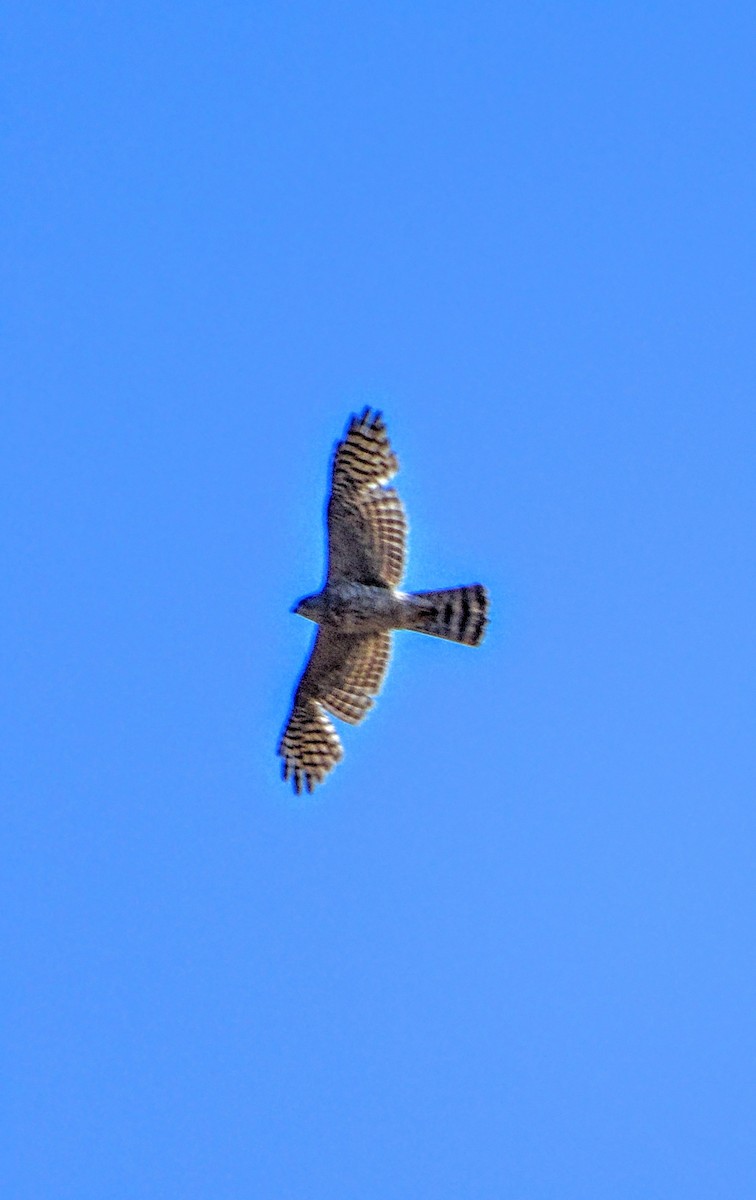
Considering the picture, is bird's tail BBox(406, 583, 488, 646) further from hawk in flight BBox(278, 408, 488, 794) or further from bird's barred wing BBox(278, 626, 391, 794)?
bird's barred wing BBox(278, 626, 391, 794)

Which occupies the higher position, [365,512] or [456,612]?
[365,512]

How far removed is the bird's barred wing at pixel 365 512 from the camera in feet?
53.7

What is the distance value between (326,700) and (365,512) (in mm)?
2080

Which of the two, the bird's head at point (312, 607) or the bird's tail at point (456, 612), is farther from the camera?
the bird's head at point (312, 607)

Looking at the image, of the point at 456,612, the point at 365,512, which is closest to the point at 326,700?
the point at 456,612

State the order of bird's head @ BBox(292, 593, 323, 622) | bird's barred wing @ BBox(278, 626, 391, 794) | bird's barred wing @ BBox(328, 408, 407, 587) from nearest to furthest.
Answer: bird's barred wing @ BBox(328, 408, 407, 587) → bird's head @ BBox(292, 593, 323, 622) → bird's barred wing @ BBox(278, 626, 391, 794)

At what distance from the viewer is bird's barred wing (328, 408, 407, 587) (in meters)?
16.4

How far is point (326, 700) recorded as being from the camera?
58.2 ft

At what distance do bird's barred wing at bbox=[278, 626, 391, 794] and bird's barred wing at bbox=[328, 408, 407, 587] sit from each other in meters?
0.80

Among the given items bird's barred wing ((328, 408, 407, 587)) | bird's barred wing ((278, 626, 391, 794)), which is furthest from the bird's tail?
bird's barred wing ((278, 626, 391, 794))

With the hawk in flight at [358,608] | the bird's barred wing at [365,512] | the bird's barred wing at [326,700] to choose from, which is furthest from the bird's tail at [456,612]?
the bird's barred wing at [326,700]

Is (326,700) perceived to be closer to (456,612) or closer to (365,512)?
(456,612)

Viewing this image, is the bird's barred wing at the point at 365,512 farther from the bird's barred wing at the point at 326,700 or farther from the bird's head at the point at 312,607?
the bird's barred wing at the point at 326,700

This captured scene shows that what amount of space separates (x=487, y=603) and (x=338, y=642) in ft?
4.98
